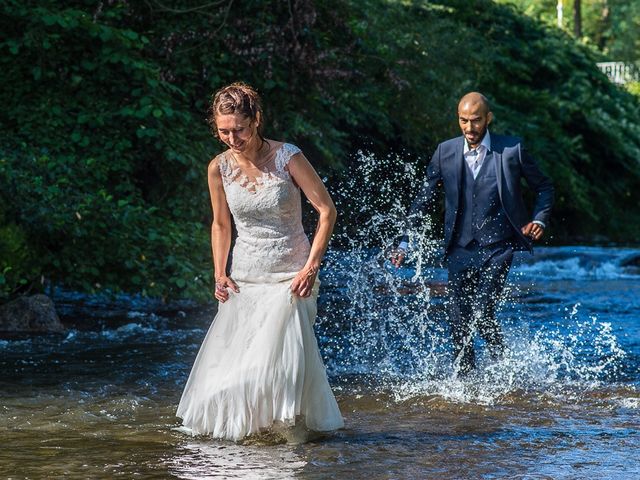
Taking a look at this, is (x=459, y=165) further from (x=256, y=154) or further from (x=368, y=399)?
(x=256, y=154)

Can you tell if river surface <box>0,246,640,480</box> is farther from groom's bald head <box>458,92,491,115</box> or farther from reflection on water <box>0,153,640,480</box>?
groom's bald head <box>458,92,491,115</box>

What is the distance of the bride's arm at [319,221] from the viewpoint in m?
6.24

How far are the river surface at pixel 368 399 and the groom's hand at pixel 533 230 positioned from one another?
1016 millimetres

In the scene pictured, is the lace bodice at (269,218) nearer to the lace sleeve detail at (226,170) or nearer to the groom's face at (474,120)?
the lace sleeve detail at (226,170)

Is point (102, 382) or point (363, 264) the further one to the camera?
point (363, 264)

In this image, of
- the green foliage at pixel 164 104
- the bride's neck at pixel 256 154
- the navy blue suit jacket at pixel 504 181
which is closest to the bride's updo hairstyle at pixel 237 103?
the bride's neck at pixel 256 154

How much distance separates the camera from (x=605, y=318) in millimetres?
12703

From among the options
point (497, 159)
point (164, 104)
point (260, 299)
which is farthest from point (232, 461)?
point (164, 104)

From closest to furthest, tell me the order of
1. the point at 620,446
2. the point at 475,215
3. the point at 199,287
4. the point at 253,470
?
the point at 253,470, the point at 620,446, the point at 475,215, the point at 199,287

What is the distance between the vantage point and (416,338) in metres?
11.1

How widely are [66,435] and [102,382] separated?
67.3 inches

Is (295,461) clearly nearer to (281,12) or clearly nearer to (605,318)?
(605,318)

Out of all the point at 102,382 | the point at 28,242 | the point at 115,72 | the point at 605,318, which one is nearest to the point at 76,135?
the point at 115,72

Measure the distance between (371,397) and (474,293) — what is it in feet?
3.29
